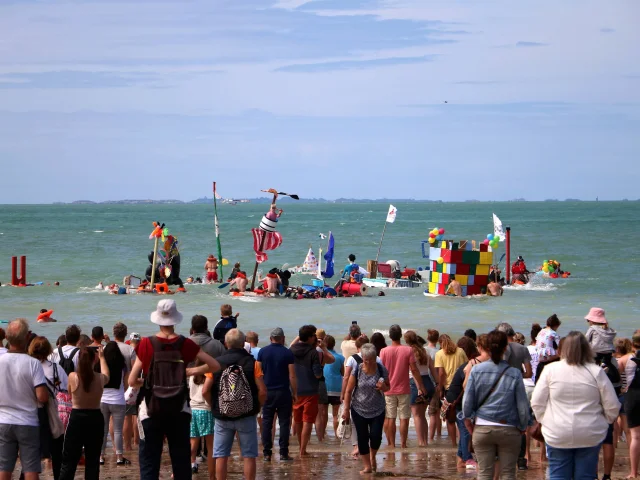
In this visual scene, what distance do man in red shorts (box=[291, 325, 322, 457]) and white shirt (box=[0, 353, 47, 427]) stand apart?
11.5 ft

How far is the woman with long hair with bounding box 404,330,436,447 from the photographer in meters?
10.2

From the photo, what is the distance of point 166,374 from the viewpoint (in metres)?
6.59

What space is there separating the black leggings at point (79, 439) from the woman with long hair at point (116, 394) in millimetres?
1200

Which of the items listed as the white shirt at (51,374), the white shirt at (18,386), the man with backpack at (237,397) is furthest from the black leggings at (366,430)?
the white shirt at (18,386)

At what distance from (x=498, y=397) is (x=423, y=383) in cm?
383

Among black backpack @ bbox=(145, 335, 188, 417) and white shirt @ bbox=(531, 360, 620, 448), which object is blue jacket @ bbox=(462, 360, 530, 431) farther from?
black backpack @ bbox=(145, 335, 188, 417)

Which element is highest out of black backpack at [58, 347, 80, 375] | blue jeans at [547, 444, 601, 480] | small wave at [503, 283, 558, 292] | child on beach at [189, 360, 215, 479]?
black backpack at [58, 347, 80, 375]

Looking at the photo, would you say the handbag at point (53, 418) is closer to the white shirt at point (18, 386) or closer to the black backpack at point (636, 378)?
the white shirt at point (18, 386)

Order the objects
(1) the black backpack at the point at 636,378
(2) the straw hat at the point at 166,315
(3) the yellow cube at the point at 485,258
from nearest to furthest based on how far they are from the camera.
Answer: (2) the straw hat at the point at 166,315 → (1) the black backpack at the point at 636,378 → (3) the yellow cube at the point at 485,258

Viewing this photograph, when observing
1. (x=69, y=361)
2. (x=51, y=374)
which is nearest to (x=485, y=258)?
(x=69, y=361)

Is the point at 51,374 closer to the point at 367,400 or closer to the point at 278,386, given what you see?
the point at 278,386

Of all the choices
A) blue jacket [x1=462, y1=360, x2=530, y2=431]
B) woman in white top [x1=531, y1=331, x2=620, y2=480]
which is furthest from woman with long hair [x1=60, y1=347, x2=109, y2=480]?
woman in white top [x1=531, y1=331, x2=620, y2=480]

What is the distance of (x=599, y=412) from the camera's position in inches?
237

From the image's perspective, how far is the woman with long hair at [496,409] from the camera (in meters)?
6.52
